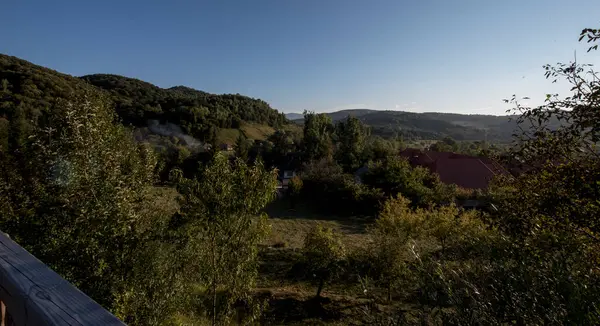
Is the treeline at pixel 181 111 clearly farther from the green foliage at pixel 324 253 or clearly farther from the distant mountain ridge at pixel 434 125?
the green foliage at pixel 324 253

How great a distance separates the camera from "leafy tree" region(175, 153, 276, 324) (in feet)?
24.1

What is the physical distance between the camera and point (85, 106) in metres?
7.88

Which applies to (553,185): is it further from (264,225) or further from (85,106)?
(85,106)

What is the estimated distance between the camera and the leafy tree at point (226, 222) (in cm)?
736

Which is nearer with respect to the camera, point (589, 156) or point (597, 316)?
point (597, 316)

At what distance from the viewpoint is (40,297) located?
123 cm

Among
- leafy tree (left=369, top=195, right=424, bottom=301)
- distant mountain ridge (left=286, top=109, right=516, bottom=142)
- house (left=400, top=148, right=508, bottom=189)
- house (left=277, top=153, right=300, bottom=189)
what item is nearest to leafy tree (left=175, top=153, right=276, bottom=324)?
leafy tree (left=369, top=195, right=424, bottom=301)

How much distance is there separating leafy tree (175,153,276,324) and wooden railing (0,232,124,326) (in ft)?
19.0

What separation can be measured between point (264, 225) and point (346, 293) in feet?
41.1

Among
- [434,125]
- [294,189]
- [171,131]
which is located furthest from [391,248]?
[434,125]

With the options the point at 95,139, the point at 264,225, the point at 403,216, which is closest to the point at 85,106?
the point at 95,139

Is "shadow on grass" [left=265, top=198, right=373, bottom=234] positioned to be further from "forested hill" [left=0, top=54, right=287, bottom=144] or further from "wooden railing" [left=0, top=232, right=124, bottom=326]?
"wooden railing" [left=0, top=232, right=124, bottom=326]

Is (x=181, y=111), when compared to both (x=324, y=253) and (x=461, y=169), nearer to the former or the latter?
(x=461, y=169)

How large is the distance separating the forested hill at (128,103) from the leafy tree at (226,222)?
4.55 meters
